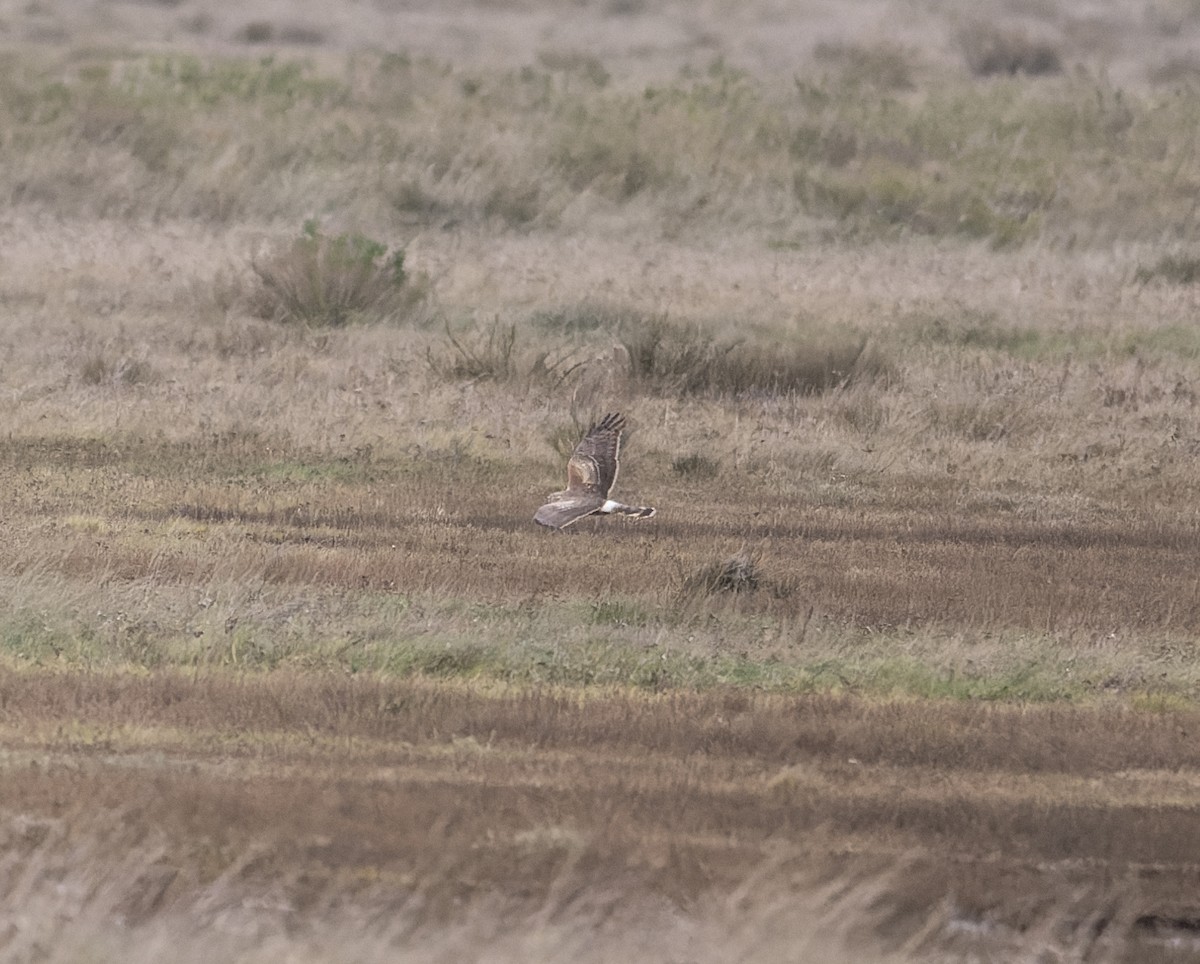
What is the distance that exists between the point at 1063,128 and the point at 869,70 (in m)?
10.1

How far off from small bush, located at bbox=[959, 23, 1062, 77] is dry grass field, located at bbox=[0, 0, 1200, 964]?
16.4 metres

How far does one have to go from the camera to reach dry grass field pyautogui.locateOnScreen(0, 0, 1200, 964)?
7.36 m

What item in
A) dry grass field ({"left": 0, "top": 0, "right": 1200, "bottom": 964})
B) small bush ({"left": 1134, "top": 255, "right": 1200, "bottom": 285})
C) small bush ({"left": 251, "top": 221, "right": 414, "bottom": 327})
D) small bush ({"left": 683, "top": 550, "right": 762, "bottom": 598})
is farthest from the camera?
small bush ({"left": 1134, "top": 255, "right": 1200, "bottom": 285})

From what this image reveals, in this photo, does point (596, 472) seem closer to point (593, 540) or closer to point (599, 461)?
point (599, 461)

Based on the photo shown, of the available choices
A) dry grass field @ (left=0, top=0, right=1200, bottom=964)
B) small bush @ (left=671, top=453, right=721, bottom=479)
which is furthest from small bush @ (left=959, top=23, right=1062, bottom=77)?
small bush @ (left=671, top=453, right=721, bottom=479)

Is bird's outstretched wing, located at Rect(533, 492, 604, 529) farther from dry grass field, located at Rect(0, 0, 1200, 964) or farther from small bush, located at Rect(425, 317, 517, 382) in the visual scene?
small bush, located at Rect(425, 317, 517, 382)

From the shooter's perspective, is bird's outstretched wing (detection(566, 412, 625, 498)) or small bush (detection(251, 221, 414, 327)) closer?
bird's outstretched wing (detection(566, 412, 625, 498))

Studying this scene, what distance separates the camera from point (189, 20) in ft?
201

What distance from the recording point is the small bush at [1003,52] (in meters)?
53.0

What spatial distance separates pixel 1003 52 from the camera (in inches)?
2105

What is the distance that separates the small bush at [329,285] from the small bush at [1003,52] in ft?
105

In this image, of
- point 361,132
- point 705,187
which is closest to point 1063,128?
point 705,187

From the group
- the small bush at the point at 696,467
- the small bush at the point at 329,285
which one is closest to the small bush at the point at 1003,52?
the small bush at the point at 329,285

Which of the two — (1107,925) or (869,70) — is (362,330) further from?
(869,70)
